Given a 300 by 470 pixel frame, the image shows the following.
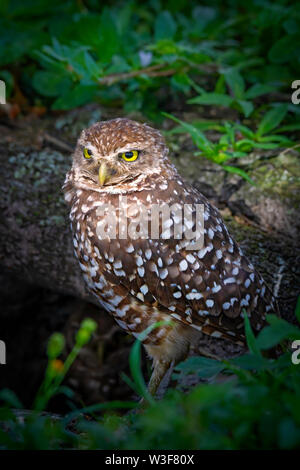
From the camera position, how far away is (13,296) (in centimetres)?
365

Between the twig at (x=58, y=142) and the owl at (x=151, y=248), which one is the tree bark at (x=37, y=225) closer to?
the twig at (x=58, y=142)

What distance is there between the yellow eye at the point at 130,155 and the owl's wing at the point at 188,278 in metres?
0.25

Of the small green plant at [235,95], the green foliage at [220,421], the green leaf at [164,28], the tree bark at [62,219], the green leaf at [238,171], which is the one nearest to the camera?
the green foliage at [220,421]

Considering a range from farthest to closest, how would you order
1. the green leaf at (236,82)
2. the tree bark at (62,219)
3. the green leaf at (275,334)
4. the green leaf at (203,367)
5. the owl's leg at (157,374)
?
1. the green leaf at (236,82)
2. the tree bark at (62,219)
3. the owl's leg at (157,374)
4. the green leaf at (203,367)
5. the green leaf at (275,334)

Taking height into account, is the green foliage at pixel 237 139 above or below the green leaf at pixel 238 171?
above

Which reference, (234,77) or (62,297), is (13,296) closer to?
(62,297)

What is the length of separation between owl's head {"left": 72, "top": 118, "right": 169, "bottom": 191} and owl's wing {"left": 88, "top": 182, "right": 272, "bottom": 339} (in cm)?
21

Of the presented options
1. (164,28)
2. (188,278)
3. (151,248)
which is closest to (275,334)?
(188,278)

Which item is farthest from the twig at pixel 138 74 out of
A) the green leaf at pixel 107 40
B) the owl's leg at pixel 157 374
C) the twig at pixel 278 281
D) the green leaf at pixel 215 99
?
the owl's leg at pixel 157 374

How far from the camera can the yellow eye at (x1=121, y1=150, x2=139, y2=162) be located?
2.31 m

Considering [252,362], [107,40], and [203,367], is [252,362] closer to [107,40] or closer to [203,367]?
[203,367]

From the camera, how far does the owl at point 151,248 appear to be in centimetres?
229

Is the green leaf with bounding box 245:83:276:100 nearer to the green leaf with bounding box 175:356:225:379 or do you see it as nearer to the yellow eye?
the yellow eye
